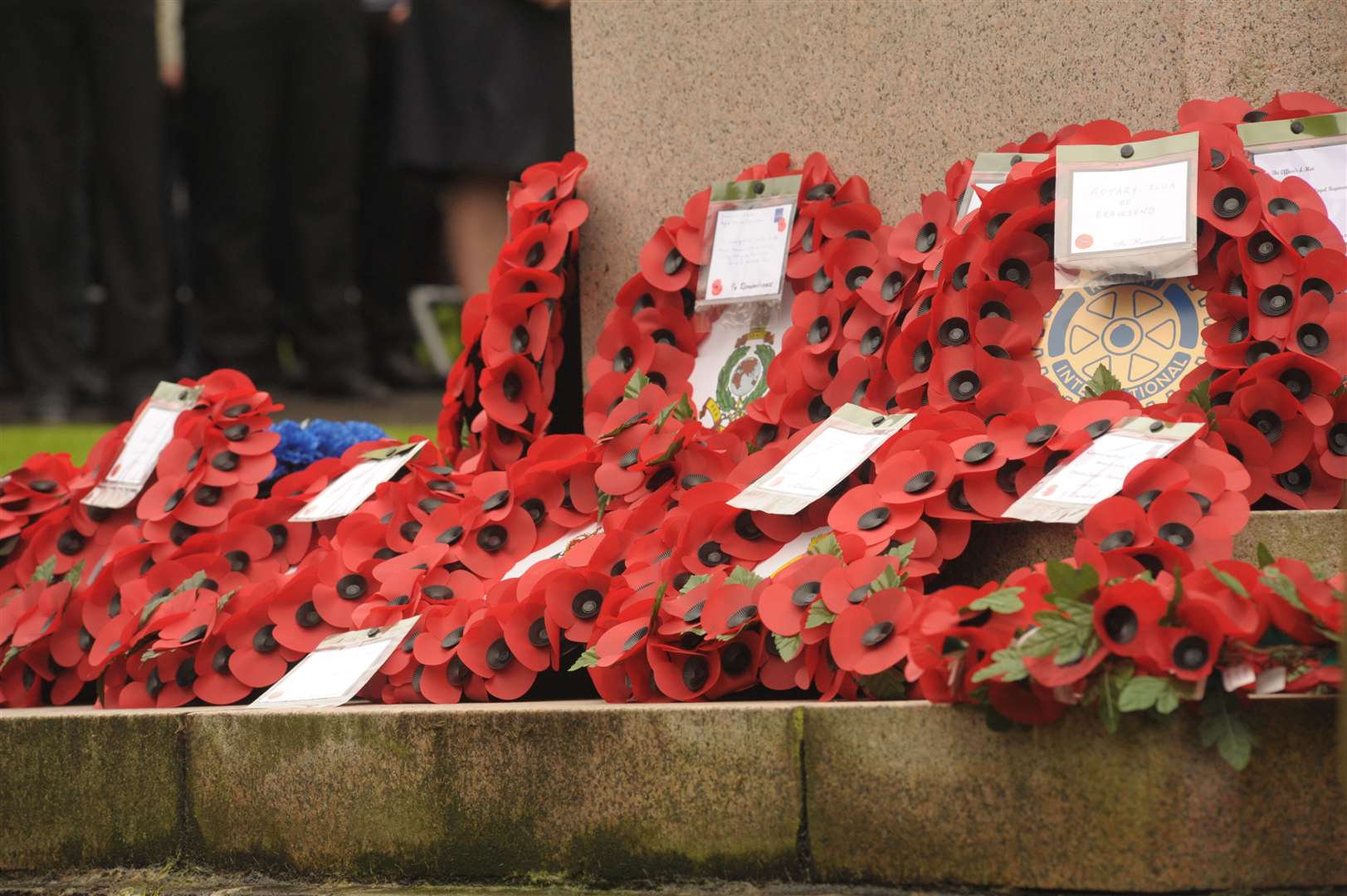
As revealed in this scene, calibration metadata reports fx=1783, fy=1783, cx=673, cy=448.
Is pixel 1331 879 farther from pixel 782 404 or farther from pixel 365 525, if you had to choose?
pixel 365 525

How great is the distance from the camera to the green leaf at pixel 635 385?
10.0ft

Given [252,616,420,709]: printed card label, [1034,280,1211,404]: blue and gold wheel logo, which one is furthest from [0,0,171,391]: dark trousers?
[1034,280,1211,404]: blue and gold wheel logo

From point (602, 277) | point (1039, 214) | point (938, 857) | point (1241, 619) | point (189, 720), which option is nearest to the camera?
point (1241, 619)

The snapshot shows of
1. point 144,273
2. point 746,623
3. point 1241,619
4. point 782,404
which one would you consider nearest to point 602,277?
point 782,404

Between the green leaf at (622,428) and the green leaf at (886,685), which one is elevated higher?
the green leaf at (622,428)

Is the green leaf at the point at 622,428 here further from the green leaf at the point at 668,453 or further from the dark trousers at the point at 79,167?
the dark trousers at the point at 79,167

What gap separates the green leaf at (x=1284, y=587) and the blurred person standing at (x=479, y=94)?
4596mm

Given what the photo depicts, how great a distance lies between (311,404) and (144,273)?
77 cm

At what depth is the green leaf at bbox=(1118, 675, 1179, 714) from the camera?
1834mm

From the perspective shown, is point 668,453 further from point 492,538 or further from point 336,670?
point 336,670

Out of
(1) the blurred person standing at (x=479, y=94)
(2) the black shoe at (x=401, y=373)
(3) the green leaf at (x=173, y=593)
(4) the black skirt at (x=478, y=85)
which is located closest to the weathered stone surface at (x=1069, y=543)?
(3) the green leaf at (x=173, y=593)

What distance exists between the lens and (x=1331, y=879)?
190cm

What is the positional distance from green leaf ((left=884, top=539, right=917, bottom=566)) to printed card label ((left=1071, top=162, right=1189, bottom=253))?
0.63 metres

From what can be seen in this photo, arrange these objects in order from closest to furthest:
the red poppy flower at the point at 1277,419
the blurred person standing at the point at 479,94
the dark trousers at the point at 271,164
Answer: the red poppy flower at the point at 1277,419 → the blurred person standing at the point at 479,94 → the dark trousers at the point at 271,164
